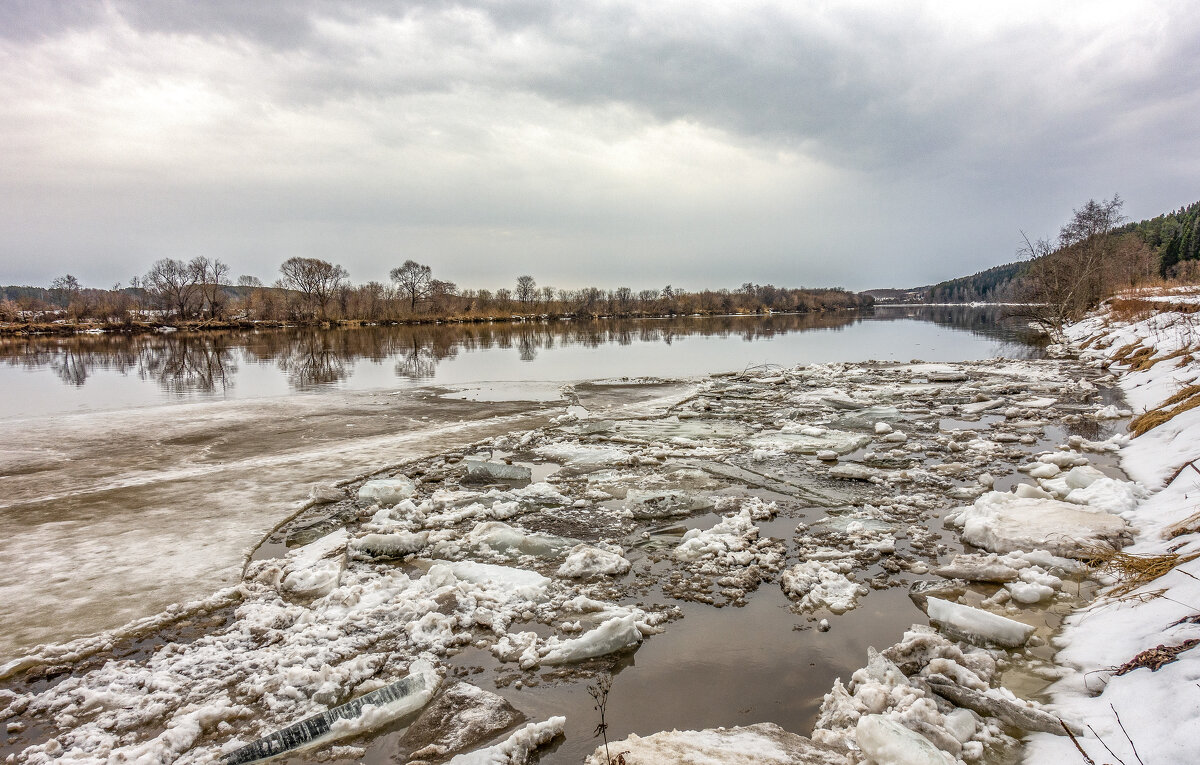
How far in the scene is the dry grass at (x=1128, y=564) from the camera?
339 cm

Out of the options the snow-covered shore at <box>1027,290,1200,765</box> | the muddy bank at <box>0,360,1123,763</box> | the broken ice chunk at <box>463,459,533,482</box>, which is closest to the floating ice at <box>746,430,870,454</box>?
the muddy bank at <box>0,360,1123,763</box>

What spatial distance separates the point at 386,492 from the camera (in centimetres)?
650

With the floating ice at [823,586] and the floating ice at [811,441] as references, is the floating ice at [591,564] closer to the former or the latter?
the floating ice at [823,586]

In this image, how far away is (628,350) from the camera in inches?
1192

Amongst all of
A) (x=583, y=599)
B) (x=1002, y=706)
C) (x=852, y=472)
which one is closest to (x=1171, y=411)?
(x=852, y=472)

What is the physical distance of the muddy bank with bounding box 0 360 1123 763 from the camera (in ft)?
9.93

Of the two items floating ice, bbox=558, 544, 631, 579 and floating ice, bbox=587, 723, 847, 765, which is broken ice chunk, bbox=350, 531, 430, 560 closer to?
floating ice, bbox=558, 544, 631, 579

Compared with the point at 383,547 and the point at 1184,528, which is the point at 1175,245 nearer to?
the point at 1184,528

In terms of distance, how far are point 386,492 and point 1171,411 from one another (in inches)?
418

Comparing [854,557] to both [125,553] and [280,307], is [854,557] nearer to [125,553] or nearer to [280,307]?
[125,553]

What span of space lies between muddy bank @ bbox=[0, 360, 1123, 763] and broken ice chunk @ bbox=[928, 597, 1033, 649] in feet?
0.30

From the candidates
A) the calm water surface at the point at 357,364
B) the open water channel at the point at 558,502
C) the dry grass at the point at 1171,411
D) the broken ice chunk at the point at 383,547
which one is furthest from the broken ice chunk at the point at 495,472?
the calm water surface at the point at 357,364

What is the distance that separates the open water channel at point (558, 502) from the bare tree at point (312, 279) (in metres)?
65.7

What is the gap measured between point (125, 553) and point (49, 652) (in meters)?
1.77
